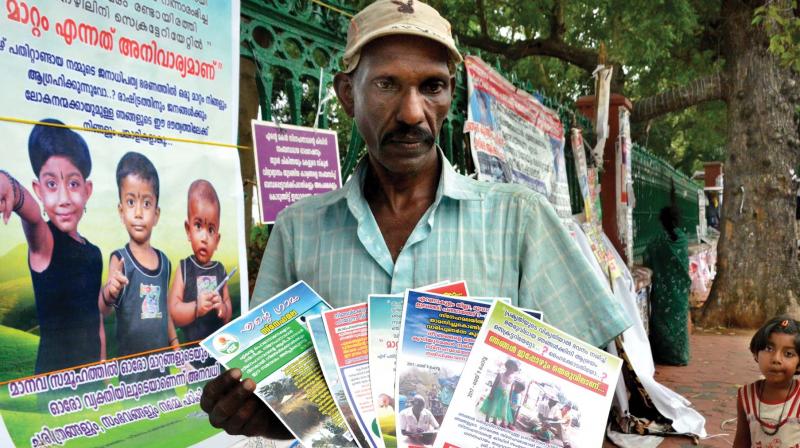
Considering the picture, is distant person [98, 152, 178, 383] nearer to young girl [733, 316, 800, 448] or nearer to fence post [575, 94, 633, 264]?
young girl [733, 316, 800, 448]

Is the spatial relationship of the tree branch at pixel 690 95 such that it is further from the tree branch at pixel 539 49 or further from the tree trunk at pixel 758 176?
the tree branch at pixel 539 49

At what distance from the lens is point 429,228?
1.44 metres

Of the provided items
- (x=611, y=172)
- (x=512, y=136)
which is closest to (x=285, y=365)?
(x=512, y=136)

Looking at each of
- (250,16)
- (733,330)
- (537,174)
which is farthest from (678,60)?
(250,16)

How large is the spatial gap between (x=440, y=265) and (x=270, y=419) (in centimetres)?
45

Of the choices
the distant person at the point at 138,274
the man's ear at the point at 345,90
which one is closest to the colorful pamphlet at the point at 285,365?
the man's ear at the point at 345,90

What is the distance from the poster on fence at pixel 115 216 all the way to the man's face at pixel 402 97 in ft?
3.42

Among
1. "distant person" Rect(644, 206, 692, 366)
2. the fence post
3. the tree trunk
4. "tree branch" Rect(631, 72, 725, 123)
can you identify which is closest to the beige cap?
the fence post

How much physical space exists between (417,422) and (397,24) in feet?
2.52

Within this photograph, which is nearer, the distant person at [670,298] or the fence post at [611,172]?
the fence post at [611,172]

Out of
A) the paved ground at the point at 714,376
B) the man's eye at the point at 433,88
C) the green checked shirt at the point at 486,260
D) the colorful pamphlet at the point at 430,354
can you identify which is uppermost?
the man's eye at the point at 433,88

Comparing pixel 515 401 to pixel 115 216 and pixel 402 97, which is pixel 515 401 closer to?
pixel 402 97

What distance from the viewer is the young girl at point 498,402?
3.89ft

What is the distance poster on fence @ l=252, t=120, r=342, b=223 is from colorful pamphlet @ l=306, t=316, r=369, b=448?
5.10 feet
